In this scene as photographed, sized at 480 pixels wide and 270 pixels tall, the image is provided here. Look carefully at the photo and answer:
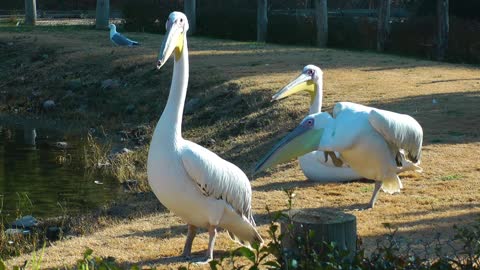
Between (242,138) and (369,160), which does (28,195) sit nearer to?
(242,138)

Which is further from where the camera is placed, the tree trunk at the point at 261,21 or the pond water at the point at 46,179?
the tree trunk at the point at 261,21

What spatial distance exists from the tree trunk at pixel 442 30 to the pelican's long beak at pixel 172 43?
15.2 metres

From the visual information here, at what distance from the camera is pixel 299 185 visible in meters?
8.34

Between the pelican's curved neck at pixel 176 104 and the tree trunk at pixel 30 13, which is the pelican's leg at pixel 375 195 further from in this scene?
the tree trunk at pixel 30 13

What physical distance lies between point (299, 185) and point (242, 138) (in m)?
3.36

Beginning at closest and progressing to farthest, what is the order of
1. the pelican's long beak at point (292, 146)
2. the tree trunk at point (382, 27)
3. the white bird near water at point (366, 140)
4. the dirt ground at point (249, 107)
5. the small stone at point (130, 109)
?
1. the pelican's long beak at point (292, 146)
2. the white bird near water at point (366, 140)
3. the dirt ground at point (249, 107)
4. the small stone at point (130, 109)
5. the tree trunk at point (382, 27)

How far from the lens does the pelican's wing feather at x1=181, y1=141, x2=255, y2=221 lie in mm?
5762

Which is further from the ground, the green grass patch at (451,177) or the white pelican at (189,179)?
the white pelican at (189,179)

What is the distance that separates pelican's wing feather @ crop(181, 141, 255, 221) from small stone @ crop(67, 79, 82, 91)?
1205 centimetres

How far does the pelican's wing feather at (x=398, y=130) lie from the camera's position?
703cm

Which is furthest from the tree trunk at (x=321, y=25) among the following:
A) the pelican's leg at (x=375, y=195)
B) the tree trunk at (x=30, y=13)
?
the pelican's leg at (x=375, y=195)

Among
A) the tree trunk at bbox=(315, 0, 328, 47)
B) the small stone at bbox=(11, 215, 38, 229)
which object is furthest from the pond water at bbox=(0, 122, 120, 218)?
the tree trunk at bbox=(315, 0, 328, 47)

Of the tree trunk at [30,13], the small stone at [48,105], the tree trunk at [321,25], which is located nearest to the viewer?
the small stone at [48,105]

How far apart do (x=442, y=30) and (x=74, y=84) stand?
8.58 meters
